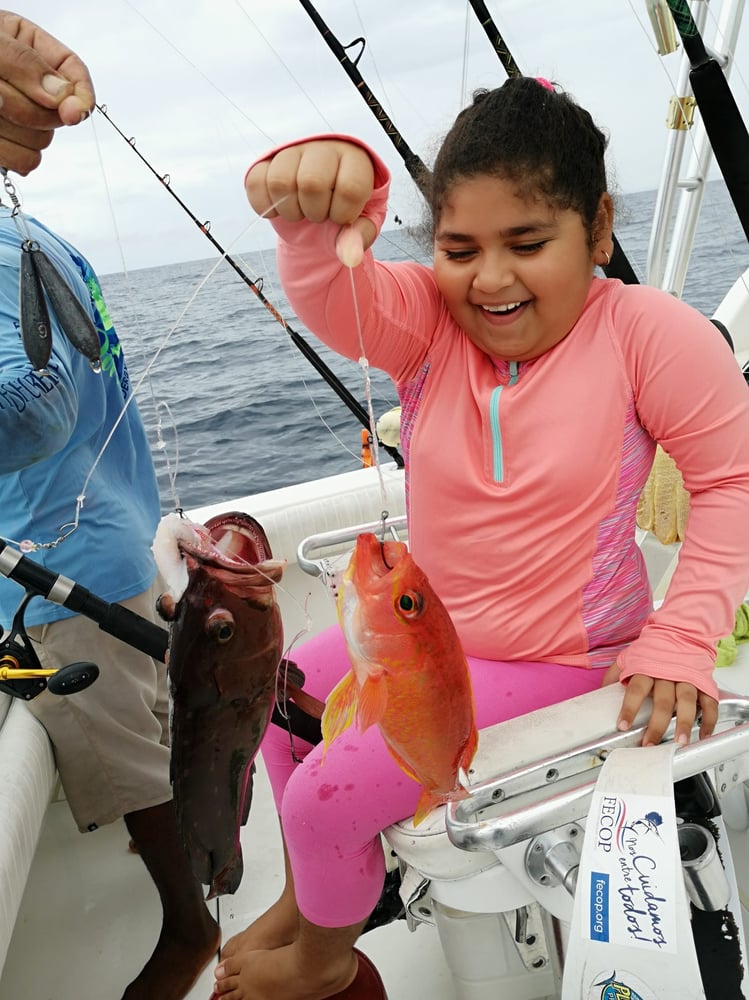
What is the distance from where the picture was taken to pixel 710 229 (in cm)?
2464

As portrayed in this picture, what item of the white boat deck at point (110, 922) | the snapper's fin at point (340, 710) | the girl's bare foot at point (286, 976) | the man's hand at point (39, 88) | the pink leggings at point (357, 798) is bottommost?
the white boat deck at point (110, 922)

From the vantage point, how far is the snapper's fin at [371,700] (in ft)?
3.16

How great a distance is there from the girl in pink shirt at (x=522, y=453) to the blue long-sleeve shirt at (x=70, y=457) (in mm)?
533

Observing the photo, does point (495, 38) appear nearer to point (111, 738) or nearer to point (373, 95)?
point (373, 95)

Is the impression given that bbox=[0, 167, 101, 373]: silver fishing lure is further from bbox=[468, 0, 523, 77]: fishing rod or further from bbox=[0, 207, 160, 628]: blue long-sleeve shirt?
bbox=[468, 0, 523, 77]: fishing rod

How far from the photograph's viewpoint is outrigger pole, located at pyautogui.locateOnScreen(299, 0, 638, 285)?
2604 millimetres

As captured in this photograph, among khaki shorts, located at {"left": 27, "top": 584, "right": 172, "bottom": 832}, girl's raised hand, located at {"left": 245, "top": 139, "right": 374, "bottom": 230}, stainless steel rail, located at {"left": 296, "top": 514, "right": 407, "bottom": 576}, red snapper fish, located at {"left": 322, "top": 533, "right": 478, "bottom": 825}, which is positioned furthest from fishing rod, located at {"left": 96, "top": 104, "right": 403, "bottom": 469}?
red snapper fish, located at {"left": 322, "top": 533, "right": 478, "bottom": 825}

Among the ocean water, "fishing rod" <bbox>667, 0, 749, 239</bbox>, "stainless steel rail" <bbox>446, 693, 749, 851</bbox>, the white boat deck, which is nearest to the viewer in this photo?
"stainless steel rail" <bbox>446, 693, 749, 851</bbox>

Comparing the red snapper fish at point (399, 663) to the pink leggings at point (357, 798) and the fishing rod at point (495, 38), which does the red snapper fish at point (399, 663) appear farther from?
the fishing rod at point (495, 38)

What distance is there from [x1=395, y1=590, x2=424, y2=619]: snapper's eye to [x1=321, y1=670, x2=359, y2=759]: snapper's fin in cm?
10

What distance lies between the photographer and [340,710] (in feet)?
3.28

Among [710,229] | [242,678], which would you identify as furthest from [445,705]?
[710,229]

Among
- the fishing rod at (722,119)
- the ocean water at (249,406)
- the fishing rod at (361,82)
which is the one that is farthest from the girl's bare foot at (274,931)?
the fishing rod at (361,82)

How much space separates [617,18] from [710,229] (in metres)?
23.8
